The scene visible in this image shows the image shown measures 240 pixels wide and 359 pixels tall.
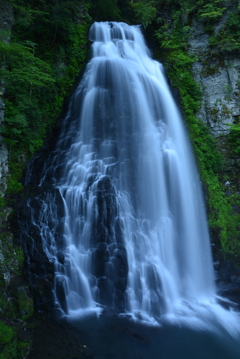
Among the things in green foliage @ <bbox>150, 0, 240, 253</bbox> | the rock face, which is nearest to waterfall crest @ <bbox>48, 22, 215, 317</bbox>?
green foliage @ <bbox>150, 0, 240, 253</bbox>

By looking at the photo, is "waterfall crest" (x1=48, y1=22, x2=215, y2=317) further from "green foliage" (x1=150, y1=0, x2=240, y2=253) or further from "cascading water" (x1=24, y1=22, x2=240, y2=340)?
"green foliage" (x1=150, y1=0, x2=240, y2=253)

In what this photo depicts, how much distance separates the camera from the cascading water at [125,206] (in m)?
7.60

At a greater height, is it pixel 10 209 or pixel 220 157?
pixel 220 157

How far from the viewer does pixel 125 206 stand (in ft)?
28.6

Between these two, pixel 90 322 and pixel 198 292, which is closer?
pixel 90 322


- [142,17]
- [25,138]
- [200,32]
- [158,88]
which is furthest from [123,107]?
[142,17]

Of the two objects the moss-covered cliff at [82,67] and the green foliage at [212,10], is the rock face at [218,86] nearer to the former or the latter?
the moss-covered cliff at [82,67]

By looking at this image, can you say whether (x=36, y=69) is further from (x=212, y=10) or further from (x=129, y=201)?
Answer: (x=212, y=10)

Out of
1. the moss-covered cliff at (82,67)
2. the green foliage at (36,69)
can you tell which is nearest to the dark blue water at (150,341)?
the moss-covered cliff at (82,67)

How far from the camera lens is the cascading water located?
7598 mm

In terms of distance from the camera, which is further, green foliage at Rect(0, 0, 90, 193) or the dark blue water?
green foliage at Rect(0, 0, 90, 193)

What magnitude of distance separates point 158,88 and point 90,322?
10477 millimetres

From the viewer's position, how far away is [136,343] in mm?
6184

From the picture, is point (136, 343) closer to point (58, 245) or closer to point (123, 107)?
point (58, 245)
